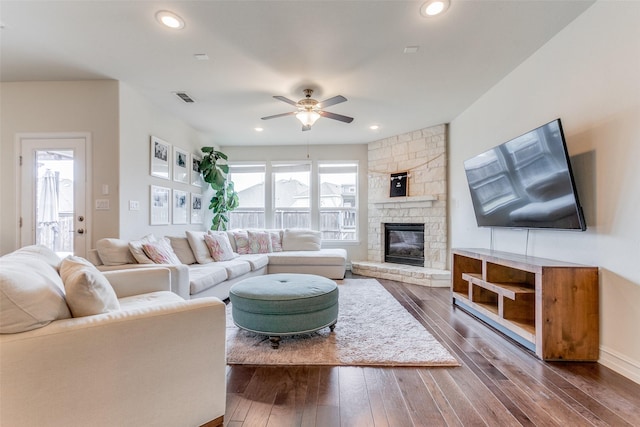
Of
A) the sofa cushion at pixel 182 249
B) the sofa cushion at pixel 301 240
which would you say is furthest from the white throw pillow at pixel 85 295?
the sofa cushion at pixel 301 240

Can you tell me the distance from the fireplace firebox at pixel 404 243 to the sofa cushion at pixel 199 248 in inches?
132

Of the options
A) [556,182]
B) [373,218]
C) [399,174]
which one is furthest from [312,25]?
[373,218]

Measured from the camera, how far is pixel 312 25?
223 cm

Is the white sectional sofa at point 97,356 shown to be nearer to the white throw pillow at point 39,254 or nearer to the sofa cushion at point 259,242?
the white throw pillow at point 39,254

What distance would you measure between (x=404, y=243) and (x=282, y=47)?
4011 mm

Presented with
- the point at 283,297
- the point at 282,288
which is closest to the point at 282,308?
the point at 283,297

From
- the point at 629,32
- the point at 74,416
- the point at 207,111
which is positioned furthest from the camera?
the point at 207,111

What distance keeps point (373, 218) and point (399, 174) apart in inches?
→ 41.3

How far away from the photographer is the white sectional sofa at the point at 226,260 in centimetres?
280

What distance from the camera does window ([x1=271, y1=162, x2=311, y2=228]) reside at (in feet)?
19.8

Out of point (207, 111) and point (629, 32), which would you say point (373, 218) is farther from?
point (629, 32)

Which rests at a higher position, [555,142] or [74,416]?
[555,142]

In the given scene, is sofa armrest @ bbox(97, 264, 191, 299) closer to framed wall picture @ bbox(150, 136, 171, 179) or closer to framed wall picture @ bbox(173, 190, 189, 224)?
framed wall picture @ bbox(150, 136, 171, 179)

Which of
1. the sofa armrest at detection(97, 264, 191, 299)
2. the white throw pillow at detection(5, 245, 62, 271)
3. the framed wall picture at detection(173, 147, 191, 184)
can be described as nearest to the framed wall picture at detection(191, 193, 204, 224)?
the framed wall picture at detection(173, 147, 191, 184)
